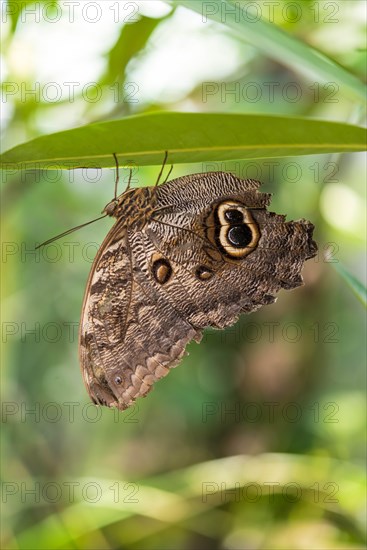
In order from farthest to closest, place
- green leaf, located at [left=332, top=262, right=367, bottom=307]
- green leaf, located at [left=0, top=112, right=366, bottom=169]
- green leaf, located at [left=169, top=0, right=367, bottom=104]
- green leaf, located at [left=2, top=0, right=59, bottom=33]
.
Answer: green leaf, located at [left=2, top=0, right=59, bottom=33] → green leaf, located at [left=332, top=262, right=367, bottom=307] → green leaf, located at [left=169, top=0, right=367, bottom=104] → green leaf, located at [left=0, top=112, right=366, bottom=169]

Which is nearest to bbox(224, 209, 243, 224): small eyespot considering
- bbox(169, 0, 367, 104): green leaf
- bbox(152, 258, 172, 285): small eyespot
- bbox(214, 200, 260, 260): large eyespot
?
bbox(214, 200, 260, 260): large eyespot

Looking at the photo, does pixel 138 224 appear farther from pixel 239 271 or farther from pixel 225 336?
pixel 225 336

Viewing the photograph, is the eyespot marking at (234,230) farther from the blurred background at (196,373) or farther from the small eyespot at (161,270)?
the blurred background at (196,373)

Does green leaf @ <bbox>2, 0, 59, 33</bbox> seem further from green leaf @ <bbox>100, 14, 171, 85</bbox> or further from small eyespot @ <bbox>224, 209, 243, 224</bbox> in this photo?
small eyespot @ <bbox>224, 209, 243, 224</bbox>

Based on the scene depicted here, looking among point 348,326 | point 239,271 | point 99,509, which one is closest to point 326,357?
point 348,326

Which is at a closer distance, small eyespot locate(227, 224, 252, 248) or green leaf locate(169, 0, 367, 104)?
green leaf locate(169, 0, 367, 104)

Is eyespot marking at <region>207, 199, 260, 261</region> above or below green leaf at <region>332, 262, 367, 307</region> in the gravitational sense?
above
